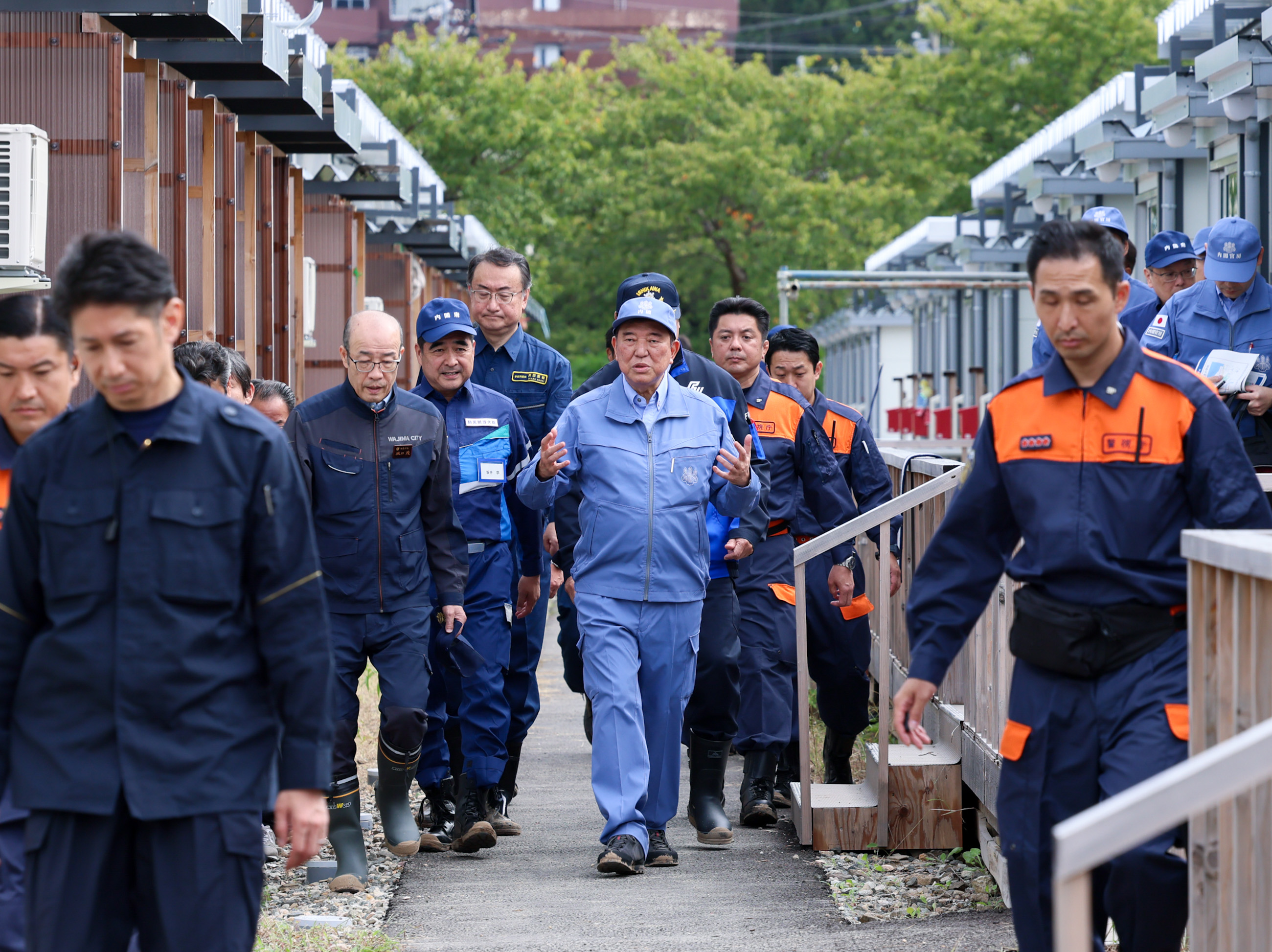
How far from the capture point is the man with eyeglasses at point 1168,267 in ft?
26.2

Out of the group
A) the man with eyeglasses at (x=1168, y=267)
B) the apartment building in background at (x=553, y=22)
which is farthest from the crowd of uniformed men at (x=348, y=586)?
the apartment building in background at (x=553, y=22)

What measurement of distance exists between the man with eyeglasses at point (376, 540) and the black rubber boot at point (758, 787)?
169cm

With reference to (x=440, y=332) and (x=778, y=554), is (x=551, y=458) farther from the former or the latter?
(x=778, y=554)

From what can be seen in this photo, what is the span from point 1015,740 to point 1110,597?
1.30 feet

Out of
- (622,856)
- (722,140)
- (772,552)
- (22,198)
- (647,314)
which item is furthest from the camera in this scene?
(722,140)

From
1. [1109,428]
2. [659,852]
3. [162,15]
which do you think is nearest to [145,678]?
[1109,428]

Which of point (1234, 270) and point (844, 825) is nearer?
point (844, 825)

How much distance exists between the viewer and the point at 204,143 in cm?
963

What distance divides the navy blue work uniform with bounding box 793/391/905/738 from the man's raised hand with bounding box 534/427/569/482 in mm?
1731

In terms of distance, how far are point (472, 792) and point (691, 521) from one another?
1.50 m

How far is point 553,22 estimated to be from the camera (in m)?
70.7

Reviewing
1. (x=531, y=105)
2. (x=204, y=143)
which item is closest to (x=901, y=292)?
(x=531, y=105)

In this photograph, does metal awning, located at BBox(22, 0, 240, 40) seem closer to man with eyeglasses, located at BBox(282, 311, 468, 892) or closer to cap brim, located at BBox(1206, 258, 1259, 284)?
man with eyeglasses, located at BBox(282, 311, 468, 892)

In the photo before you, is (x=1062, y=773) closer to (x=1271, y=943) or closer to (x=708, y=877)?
(x=1271, y=943)
